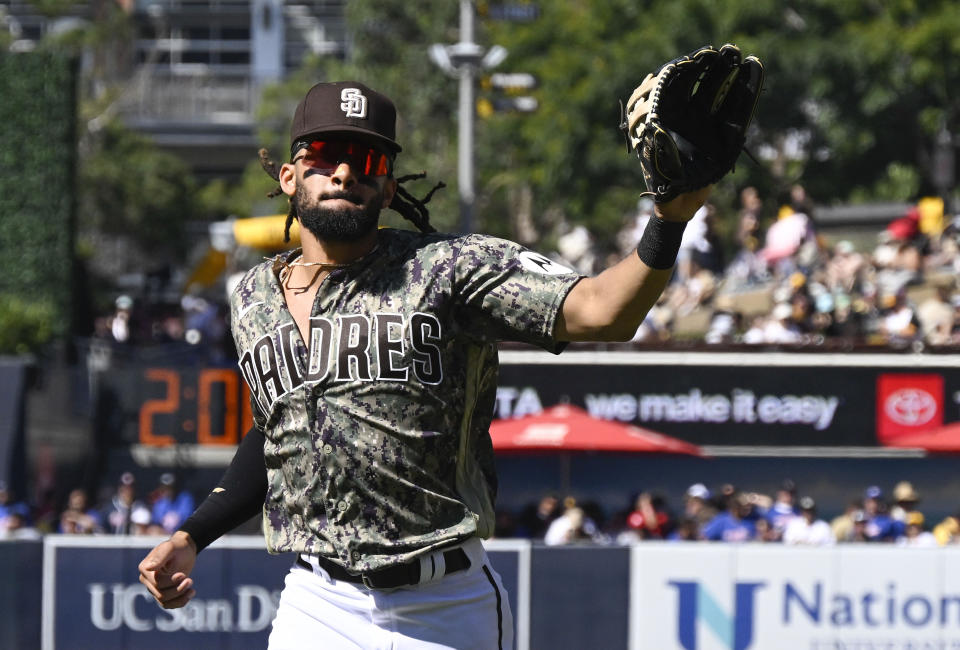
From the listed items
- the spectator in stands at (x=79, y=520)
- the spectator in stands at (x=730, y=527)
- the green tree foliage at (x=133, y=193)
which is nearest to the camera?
the spectator in stands at (x=730, y=527)

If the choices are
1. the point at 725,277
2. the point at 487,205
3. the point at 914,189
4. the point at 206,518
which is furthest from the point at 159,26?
the point at 206,518

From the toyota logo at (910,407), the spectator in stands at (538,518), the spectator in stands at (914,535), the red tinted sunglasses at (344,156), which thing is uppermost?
the red tinted sunglasses at (344,156)

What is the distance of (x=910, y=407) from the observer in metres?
15.2

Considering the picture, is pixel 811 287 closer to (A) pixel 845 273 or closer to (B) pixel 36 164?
(A) pixel 845 273

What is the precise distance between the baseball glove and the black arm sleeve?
4.10 ft

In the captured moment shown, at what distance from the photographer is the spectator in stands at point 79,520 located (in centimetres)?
1376

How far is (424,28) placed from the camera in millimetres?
25719

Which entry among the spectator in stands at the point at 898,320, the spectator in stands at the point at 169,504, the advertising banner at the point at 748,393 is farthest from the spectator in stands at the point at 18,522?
the spectator in stands at the point at 898,320

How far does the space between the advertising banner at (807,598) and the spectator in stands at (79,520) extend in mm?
6587

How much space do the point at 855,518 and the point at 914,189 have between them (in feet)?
46.8

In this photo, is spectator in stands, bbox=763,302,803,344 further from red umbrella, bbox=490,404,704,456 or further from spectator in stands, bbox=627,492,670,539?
spectator in stands, bbox=627,492,670,539

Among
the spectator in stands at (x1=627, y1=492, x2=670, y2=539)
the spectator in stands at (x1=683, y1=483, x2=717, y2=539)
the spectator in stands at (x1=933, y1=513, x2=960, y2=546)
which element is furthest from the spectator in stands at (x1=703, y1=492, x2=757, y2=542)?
the spectator in stands at (x1=933, y1=513, x2=960, y2=546)

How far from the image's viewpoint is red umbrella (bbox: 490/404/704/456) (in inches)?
537

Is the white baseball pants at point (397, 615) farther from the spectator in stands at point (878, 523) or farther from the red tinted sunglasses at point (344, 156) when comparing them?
the spectator in stands at point (878, 523)
